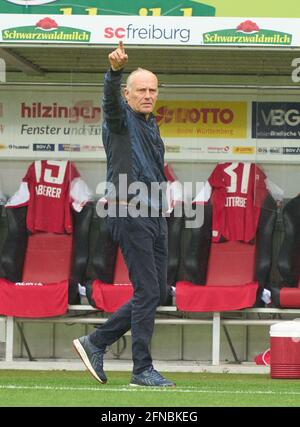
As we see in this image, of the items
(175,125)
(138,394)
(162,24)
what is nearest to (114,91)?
(138,394)

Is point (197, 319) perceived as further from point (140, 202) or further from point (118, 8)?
point (140, 202)

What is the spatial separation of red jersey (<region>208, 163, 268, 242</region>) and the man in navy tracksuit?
155 inches

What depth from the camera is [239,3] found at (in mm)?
9656

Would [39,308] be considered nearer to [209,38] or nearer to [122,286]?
[122,286]

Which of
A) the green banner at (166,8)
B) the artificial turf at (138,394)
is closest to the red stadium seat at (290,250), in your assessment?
the green banner at (166,8)

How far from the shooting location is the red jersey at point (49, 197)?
37.0ft

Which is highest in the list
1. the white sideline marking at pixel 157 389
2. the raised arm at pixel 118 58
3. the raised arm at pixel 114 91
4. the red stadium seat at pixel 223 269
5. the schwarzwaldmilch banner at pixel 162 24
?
the schwarzwaldmilch banner at pixel 162 24

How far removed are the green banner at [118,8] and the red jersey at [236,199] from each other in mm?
2136

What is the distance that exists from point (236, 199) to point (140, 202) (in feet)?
13.8

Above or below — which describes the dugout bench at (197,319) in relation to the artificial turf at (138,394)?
above

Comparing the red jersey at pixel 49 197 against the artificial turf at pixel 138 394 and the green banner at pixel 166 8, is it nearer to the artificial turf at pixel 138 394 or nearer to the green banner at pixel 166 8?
the green banner at pixel 166 8

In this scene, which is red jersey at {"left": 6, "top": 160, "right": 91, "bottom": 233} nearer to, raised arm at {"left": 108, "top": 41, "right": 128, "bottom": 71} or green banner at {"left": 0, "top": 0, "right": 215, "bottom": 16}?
green banner at {"left": 0, "top": 0, "right": 215, "bottom": 16}
